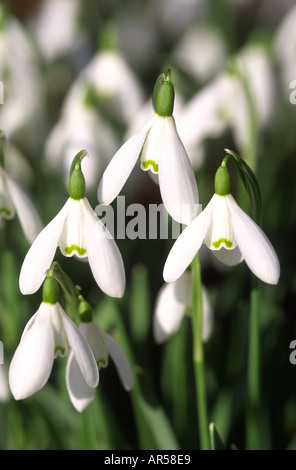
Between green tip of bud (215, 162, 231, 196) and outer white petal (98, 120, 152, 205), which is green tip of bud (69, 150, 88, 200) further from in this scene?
green tip of bud (215, 162, 231, 196)

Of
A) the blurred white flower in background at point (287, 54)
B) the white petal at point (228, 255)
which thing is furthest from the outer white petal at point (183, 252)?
the blurred white flower in background at point (287, 54)

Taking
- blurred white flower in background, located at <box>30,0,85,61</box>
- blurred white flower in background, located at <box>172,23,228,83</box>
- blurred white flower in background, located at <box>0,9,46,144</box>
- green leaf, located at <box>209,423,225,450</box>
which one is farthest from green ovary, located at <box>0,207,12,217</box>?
blurred white flower in background, located at <box>172,23,228,83</box>

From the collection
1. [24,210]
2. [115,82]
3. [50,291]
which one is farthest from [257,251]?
[115,82]

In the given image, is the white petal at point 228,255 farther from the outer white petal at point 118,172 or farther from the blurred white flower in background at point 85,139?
the blurred white flower in background at point 85,139

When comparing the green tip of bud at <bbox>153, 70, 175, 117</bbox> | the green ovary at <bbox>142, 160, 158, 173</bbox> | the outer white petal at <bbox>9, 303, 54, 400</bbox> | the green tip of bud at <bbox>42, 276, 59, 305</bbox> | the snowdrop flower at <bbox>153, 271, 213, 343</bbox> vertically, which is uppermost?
the green tip of bud at <bbox>153, 70, 175, 117</bbox>

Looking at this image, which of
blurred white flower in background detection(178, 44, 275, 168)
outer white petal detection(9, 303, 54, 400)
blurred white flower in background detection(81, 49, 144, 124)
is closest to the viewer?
outer white petal detection(9, 303, 54, 400)
